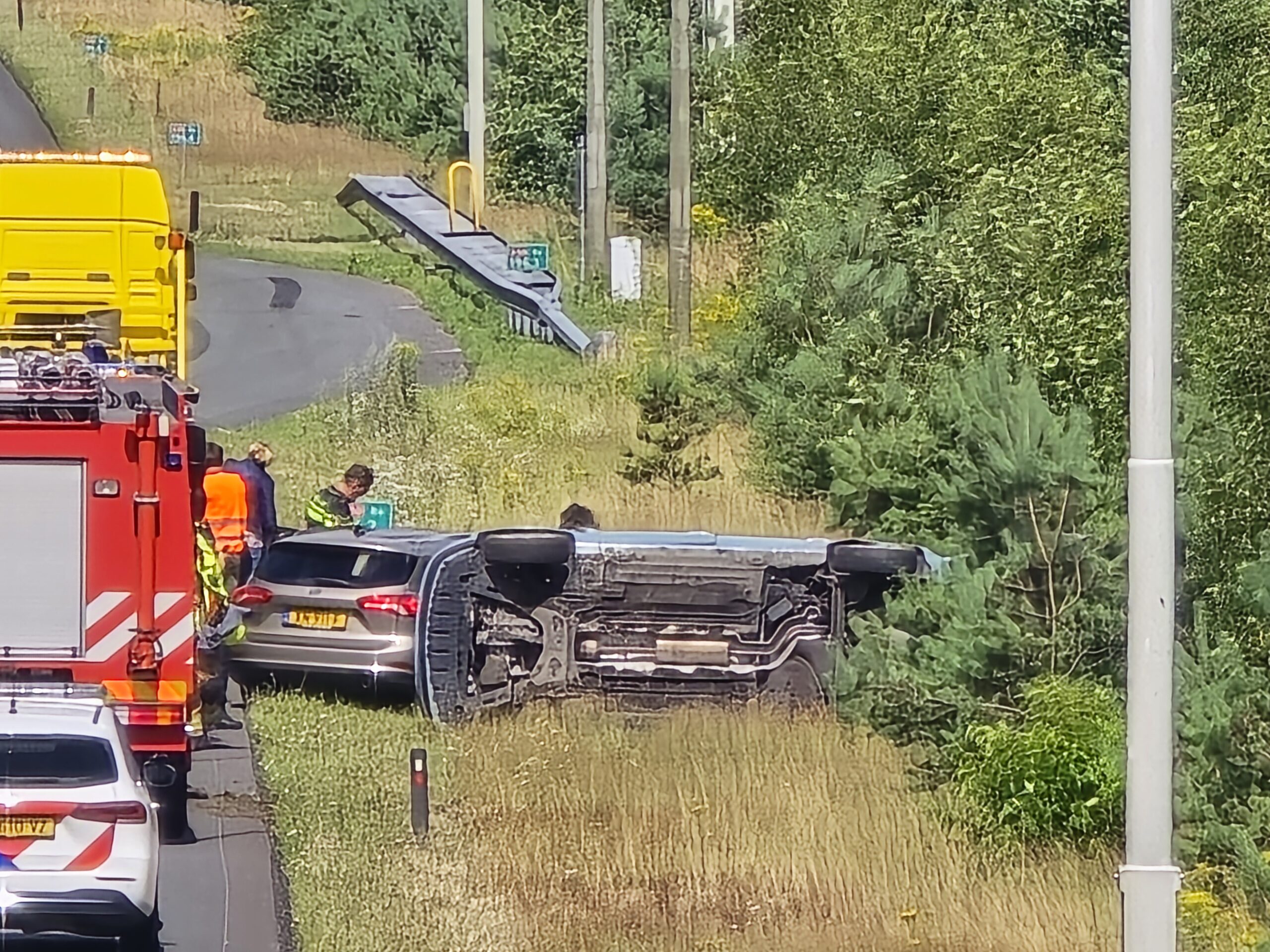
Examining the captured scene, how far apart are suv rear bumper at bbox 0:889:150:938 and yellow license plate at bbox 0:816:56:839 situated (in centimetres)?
25

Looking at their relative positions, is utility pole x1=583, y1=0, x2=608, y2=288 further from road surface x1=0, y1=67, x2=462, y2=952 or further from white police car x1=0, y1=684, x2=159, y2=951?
white police car x1=0, y1=684, x2=159, y2=951

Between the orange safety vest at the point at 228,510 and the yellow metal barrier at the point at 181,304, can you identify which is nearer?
the orange safety vest at the point at 228,510

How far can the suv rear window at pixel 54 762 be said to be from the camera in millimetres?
10031

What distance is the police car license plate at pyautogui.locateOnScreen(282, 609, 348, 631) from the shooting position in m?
15.9

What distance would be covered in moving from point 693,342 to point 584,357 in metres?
1.63

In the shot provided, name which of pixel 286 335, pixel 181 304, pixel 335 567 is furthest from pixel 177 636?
pixel 286 335

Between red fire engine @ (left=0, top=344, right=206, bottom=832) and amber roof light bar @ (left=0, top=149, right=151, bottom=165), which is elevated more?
amber roof light bar @ (left=0, top=149, right=151, bottom=165)

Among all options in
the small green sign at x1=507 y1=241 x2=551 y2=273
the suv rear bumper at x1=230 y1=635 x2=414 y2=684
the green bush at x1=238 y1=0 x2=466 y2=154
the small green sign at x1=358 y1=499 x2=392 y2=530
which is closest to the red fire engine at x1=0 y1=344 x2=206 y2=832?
the suv rear bumper at x1=230 y1=635 x2=414 y2=684

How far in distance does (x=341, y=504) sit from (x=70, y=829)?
27.8 ft

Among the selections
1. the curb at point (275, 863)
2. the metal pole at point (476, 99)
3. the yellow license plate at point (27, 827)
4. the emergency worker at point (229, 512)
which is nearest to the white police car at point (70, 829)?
the yellow license plate at point (27, 827)

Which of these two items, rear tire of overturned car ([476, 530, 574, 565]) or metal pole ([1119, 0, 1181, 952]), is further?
rear tire of overturned car ([476, 530, 574, 565])

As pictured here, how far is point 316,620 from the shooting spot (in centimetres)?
1598

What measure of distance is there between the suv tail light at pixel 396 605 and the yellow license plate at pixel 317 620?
0.67 feet

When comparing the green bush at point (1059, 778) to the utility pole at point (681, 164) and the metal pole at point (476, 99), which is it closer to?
the utility pole at point (681, 164)
